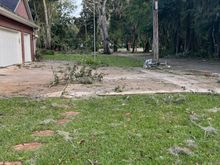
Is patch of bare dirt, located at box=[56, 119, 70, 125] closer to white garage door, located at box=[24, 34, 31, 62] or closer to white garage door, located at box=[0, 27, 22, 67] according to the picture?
white garage door, located at box=[0, 27, 22, 67]

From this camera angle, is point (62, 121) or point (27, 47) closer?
point (62, 121)

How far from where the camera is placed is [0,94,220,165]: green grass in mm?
3939

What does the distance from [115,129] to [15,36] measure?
16.4m

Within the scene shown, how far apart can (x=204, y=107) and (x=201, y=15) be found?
18.9m

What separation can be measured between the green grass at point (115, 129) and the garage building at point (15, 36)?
1063 centimetres

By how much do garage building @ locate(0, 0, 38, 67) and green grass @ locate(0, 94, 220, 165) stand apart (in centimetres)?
1063

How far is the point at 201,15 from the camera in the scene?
80.2 ft

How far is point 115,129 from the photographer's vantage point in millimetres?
5086

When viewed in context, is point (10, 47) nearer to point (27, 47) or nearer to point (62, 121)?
point (27, 47)

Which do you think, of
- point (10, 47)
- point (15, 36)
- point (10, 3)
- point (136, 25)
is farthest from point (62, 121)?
point (136, 25)

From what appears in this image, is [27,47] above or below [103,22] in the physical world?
below

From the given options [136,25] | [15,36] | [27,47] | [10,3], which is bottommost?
[27,47]

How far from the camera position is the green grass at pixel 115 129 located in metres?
3.94

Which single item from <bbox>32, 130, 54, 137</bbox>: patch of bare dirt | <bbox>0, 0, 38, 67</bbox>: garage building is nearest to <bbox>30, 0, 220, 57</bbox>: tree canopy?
<bbox>0, 0, 38, 67</bbox>: garage building
